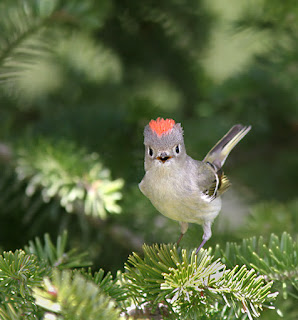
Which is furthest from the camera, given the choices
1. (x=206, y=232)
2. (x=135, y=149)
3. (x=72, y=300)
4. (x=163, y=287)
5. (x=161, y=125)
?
(x=135, y=149)

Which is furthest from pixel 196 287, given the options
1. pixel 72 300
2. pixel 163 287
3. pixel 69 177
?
pixel 69 177

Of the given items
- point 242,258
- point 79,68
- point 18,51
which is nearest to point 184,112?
point 79,68

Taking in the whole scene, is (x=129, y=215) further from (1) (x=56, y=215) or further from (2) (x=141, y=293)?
(2) (x=141, y=293)

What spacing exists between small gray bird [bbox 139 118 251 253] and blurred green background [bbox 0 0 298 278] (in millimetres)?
85

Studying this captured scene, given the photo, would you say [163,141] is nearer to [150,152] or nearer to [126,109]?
[150,152]

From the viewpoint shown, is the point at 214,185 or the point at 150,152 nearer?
the point at 150,152

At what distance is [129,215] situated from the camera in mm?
1445

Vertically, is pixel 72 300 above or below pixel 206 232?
above

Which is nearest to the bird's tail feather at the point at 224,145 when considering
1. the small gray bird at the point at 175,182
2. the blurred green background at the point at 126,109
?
the blurred green background at the point at 126,109

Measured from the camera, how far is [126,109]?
1.63 m

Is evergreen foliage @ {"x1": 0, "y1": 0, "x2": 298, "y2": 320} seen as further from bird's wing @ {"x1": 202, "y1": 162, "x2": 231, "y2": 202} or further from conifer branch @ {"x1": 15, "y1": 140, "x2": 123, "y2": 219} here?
bird's wing @ {"x1": 202, "y1": 162, "x2": 231, "y2": 202}

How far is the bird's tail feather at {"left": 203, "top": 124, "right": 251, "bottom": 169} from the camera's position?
1663 millimetres

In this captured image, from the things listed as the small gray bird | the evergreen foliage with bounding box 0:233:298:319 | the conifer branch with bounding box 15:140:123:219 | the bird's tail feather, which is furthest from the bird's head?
the bird's tail feather

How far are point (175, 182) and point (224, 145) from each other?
0.45 meters
